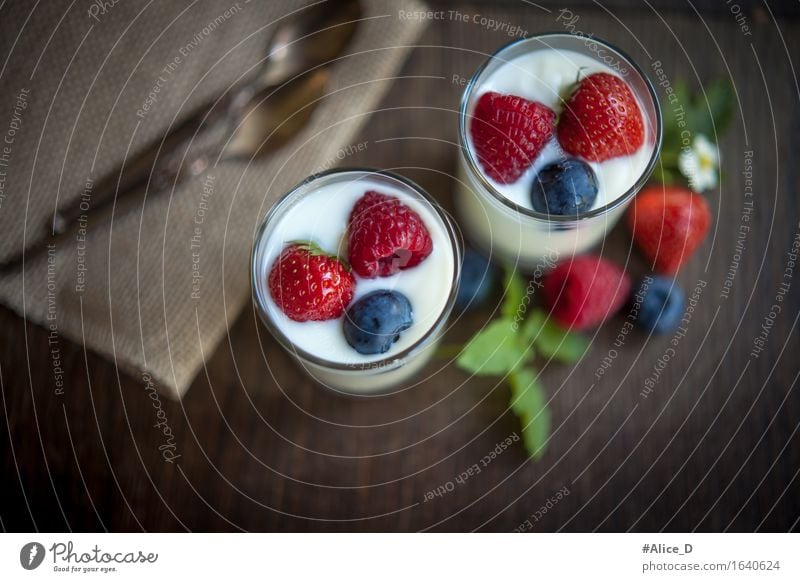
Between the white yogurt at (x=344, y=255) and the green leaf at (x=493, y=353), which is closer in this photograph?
the white yogurt at (x=344, y=255)

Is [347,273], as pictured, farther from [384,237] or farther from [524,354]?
[524,354]

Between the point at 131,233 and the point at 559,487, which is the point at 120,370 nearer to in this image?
the point at 131,233

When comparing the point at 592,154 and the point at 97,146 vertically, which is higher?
the point at 97,146

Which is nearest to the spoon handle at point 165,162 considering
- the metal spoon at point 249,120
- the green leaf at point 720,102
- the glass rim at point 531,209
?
the metal spoon at point 249,120

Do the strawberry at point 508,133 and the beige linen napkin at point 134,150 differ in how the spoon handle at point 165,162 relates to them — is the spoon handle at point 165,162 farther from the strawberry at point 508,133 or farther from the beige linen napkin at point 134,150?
the strawberry at point 508,133

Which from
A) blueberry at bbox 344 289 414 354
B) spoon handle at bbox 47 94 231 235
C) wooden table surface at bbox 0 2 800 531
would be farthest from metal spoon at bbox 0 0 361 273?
blueberry at bbox 344 289 414 354
